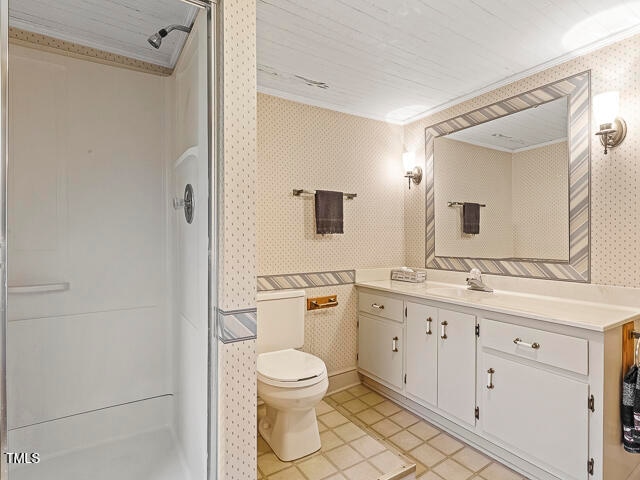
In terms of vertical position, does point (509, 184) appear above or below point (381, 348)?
above

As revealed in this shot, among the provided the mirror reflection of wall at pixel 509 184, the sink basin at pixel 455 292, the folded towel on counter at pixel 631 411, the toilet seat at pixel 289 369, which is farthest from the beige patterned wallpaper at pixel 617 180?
the toilet seat at pixel 289 369

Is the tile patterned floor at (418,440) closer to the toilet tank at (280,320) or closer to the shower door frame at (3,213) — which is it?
the toilet tank at (280,320)

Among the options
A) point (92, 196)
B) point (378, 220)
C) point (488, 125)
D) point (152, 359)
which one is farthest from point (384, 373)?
point (92, 196)

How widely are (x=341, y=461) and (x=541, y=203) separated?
77.8 inches

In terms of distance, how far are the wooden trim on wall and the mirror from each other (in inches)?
83.5

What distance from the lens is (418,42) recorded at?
1995 mm

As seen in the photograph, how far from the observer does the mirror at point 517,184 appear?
6.91 feet

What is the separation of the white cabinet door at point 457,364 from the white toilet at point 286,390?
0.77m

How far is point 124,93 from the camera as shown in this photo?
2.07 metres

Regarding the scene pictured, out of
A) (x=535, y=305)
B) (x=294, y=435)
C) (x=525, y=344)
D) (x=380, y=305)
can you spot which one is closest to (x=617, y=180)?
(x=535, y=305)

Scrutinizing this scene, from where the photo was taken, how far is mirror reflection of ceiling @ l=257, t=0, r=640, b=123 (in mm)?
1712

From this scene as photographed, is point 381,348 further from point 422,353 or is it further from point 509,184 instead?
point 509,184

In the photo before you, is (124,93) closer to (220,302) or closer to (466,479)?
(220,302)

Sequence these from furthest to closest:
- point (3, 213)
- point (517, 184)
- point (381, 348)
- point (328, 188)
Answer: point (328, 188) → point (381, 348) → point (517, 184) → point (3, 213)
